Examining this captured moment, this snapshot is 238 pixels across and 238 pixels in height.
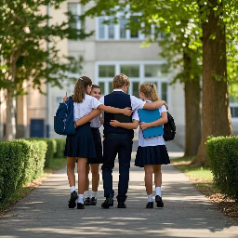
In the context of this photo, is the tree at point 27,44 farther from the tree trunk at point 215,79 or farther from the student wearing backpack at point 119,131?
the student wearing backpack at point 119,131

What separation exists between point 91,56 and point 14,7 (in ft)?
87.4

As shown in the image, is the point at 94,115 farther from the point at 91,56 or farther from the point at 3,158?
the point at 91,56

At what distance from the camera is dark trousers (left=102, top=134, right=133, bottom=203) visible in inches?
450

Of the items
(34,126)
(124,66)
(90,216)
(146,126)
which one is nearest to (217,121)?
(146,126)

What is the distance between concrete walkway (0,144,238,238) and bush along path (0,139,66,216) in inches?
9.6

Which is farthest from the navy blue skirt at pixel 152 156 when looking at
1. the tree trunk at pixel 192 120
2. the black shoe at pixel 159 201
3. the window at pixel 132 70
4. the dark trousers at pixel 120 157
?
the window at pixel 132 70

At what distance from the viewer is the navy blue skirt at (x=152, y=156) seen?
11.5 meters

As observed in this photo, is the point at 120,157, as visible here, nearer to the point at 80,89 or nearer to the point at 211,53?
the point at 80,89

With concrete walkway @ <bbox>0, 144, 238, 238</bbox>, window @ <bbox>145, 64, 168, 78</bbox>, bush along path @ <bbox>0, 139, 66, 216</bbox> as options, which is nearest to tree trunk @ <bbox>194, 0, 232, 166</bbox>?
bush along path @ <bbox>0, 139, 66, 216</bbox>

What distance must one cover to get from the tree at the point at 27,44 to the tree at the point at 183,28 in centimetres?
231

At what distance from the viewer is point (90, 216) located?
10.2m

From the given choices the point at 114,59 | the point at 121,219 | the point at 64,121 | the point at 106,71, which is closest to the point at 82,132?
the point at 64,121

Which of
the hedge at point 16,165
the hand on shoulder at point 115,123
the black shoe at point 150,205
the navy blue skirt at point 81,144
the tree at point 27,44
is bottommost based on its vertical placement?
the black shoe at point 150,205

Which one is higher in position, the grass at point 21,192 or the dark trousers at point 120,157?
the dark trousers at point 120,157
